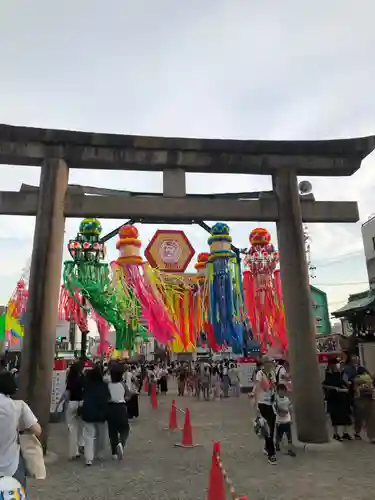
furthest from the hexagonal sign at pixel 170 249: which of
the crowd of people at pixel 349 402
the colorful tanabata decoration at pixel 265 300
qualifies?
the crowd of people at pixel 349 402

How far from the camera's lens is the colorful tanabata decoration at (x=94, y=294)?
13735 mm

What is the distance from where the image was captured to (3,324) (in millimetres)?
24859

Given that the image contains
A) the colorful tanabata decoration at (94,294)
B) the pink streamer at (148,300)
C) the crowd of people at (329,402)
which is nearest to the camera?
the crowd of people at (329,402)

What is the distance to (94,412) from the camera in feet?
21.9

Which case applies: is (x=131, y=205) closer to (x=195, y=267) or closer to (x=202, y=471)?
(x=202, y=471)

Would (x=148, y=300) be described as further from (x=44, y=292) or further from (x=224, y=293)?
(x=44, y=292)

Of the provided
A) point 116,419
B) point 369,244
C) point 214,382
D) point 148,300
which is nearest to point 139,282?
point 148,300

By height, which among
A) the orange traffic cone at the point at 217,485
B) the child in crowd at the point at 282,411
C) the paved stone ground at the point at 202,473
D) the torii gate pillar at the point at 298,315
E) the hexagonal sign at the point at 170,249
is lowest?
the paved stone ground at the point at 202,473

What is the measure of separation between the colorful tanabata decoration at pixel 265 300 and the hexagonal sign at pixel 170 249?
208 inches

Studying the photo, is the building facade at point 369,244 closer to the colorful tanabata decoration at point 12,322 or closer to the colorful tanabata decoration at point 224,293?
the colorful tanabata decoration at point 224,293

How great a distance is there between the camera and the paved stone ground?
16.9 feet

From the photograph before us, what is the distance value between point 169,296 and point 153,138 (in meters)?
6.85

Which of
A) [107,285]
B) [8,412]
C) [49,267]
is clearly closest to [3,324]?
[107,285]

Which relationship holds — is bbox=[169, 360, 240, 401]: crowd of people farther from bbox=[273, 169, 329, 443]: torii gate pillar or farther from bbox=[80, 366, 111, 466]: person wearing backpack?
bbox=[80, 366, 111, 466]: person wearing backpack
